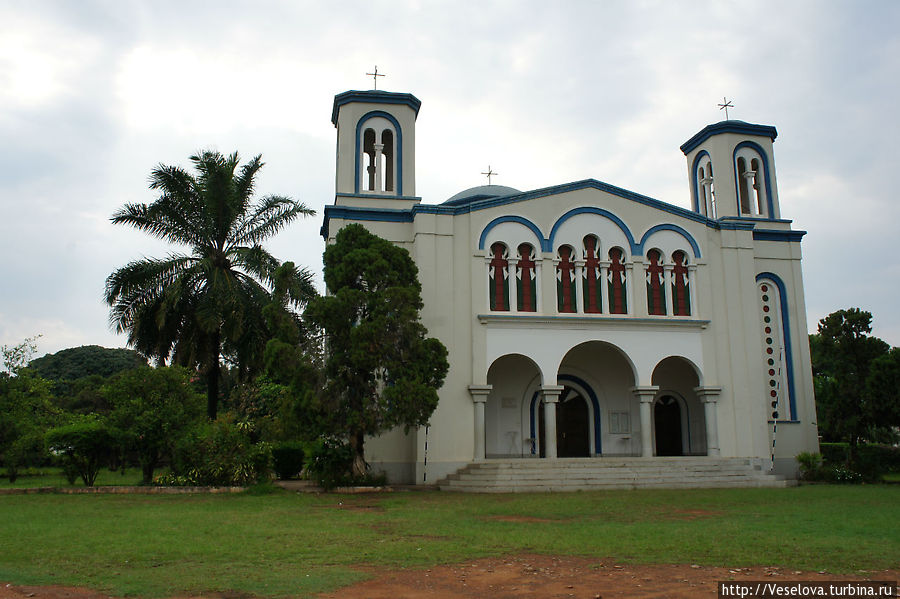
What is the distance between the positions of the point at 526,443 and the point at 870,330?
406 inches

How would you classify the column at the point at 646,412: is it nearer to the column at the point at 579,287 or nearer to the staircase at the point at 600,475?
the staircase at the point at 600,475

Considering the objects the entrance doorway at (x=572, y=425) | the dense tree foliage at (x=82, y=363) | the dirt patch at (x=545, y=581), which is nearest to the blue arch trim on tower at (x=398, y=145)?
the entrance doorway at (x=572, y=425)

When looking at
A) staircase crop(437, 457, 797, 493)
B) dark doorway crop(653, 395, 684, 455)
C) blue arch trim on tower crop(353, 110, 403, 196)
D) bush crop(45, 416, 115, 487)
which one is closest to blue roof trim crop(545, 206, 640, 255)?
blue arch trim on tower crop(353, 110, 403, 196)

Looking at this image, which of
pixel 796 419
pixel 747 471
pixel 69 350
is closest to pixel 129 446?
pixel 747 471

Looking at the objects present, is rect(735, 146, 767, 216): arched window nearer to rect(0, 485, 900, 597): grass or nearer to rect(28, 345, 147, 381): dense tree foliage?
rect(0, 485, 900, 597): grass

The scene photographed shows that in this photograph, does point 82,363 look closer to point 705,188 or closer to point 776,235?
point 705,188

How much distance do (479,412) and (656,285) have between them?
673 cm

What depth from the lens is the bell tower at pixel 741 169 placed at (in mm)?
23453

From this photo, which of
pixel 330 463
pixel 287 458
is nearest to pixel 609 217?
pixel 330 463

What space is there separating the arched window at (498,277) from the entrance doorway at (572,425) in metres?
4.03

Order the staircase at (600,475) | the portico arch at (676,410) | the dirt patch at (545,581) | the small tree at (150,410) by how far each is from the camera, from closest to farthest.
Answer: the dirt patch at (545,581), the small tree at (150,410), the staircase at (600,475), the portico arch at (676,410)

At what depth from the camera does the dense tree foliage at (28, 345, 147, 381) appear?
5000 centimetres

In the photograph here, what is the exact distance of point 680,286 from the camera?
21672 millimetres

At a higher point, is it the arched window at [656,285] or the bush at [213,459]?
the arched window at [656,285]
